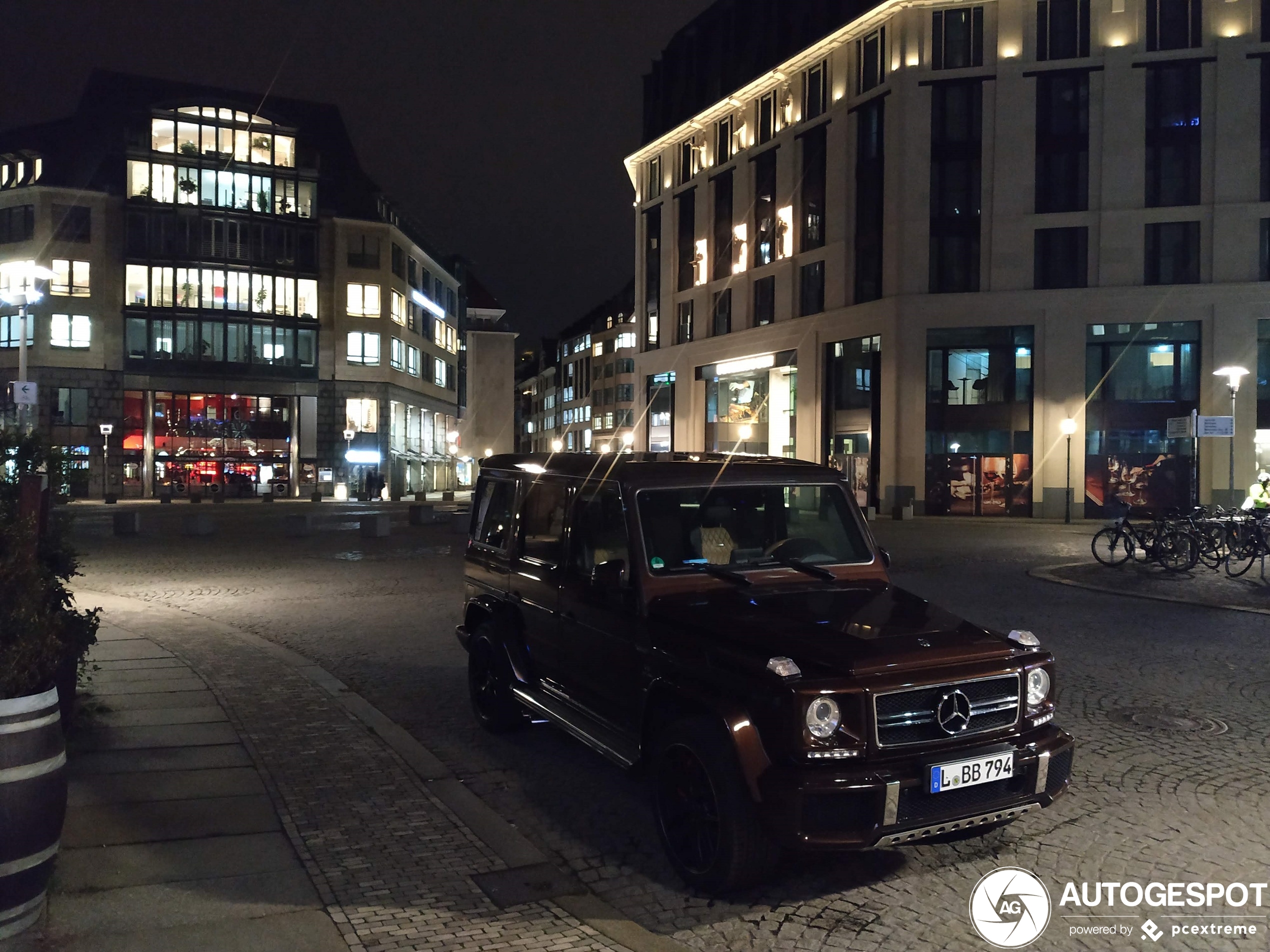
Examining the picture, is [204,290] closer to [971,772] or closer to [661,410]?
[661,410]

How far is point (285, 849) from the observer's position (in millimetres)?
4812

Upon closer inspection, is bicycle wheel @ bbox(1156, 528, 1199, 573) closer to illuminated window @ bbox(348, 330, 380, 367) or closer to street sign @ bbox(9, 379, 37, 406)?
street sign @ bbox(9, 379, 37, 406)

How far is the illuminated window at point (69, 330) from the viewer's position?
190 feet

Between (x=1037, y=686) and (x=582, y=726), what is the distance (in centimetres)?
238

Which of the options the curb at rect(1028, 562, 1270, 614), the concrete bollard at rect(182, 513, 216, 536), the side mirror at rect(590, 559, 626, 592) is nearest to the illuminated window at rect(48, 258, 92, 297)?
the concrete bollard at rect(182, 513, 216, 536)

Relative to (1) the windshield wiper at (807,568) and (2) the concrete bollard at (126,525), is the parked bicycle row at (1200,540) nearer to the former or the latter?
(1) the windshield wiper at (807,568)

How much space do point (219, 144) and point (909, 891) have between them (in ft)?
215

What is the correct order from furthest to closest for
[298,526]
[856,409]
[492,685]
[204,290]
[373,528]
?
1. [204,290]
2. [856,409]
3. [298,526]
4. [373,528]
5. [492,685]

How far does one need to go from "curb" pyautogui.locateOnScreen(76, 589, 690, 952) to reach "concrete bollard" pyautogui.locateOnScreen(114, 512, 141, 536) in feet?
66.2

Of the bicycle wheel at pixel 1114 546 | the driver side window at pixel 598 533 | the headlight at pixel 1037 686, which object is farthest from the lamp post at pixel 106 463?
the headlight at pixel 1037 686

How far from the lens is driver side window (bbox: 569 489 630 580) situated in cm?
537

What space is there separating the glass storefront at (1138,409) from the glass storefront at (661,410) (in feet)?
83.1

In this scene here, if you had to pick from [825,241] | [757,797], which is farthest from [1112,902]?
[825,241]

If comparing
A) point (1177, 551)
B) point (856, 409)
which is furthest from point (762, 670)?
point (856, 409)
